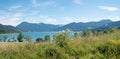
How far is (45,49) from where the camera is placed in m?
11.3

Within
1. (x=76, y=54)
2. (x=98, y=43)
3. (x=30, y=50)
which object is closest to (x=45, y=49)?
(x=30, y=50)

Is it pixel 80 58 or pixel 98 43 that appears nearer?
pixel 80 58

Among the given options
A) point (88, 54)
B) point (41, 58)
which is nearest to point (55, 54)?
point (41, 58)

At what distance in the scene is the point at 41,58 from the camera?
34.1 ft

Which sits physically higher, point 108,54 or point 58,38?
point 58,38

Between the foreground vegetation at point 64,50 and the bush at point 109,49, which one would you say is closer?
the foreground vegetation at point 64,50

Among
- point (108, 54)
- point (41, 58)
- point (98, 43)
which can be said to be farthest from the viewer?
point (98, 43)

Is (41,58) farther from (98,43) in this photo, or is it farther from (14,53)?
(98,43)

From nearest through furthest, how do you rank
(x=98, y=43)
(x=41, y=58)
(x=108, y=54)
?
1. (x=41, y=58)
2. (x=108, y=54)
3. (x=98, y=43)

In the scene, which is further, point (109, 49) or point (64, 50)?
point (109, 49)

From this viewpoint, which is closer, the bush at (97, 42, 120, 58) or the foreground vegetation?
the foreground vegetation

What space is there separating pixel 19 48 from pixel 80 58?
8.82ft

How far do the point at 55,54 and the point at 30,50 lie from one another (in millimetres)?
1131

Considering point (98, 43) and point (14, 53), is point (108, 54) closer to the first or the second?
point (98, 43)
